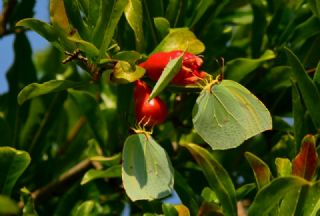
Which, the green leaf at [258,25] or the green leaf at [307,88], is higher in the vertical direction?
the green leaf at [307,88]

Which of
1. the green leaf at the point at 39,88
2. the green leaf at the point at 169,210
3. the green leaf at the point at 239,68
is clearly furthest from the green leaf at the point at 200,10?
the green leaf at the point at 169,210

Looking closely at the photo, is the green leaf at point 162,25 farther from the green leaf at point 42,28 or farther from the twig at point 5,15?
the twig at point 5,15

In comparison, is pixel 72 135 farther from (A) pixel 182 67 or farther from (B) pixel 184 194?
(A) pixel 182 67

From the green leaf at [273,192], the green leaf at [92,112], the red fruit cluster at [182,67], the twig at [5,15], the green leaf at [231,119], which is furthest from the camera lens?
the twig at [5,15]

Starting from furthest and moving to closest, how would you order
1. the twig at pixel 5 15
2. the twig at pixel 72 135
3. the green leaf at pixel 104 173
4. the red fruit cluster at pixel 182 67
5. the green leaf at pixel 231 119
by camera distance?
the twig at pixel 72 135, the twig at pixel 5 15, the green leaf at pixel 104 173, the red fruit cluster at pixel 182 67, the green leaf at pixel 231 119

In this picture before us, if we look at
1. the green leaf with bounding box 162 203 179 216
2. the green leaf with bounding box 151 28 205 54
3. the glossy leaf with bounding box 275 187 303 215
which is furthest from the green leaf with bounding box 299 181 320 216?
the green leaf with bounding box 151 28 205 54

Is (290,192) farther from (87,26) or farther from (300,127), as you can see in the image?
(87,26)
